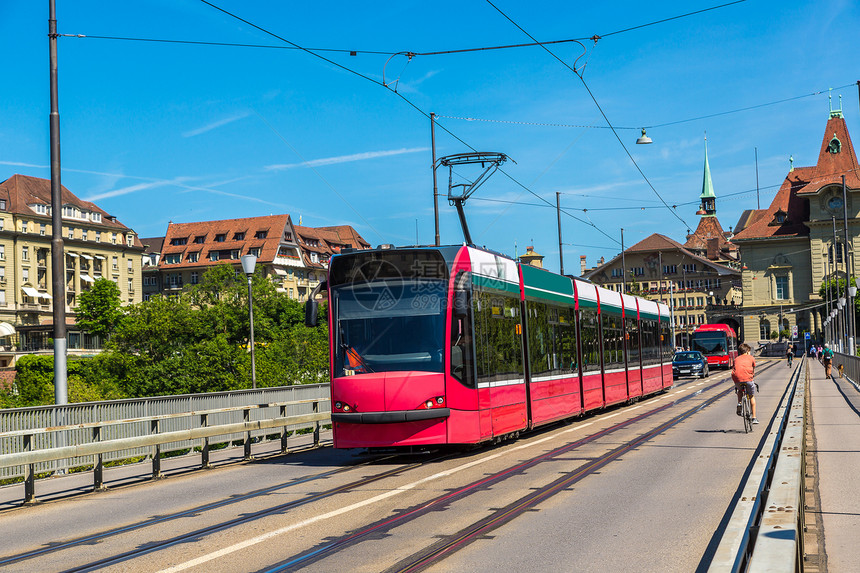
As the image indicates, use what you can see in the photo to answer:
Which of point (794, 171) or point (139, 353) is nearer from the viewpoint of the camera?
point (139, 353)

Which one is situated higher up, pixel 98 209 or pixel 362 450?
pixel 98 209

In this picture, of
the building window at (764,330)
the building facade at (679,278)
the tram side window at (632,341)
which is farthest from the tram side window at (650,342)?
the building facade at (679,278)

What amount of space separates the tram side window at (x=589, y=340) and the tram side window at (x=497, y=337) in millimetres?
5549

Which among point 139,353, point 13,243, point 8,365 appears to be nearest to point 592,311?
point 139,353

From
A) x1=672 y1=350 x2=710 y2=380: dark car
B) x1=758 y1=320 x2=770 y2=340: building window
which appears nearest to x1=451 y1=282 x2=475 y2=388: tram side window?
x1=672 y1=350 x2=710 y2=380: dark car

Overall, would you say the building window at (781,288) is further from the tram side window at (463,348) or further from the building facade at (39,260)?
the tram side window at (463,348)

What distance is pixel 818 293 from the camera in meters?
120

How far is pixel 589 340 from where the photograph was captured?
2355 cm

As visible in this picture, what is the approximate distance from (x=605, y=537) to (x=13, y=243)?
10876cm

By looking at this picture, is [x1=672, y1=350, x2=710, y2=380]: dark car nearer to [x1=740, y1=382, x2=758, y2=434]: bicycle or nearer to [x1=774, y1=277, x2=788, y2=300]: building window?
[x1=740, y1=382, x2=758, y2=434]: bicycle

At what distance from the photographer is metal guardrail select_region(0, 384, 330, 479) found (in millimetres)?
13234

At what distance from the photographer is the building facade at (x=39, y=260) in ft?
347

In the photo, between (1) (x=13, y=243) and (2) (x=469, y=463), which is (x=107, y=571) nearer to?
(2) (x=469, y=463)

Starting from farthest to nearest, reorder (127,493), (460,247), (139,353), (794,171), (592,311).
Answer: (794,171) → (139,353) → (592,311) → (460,247) → (127,493)
